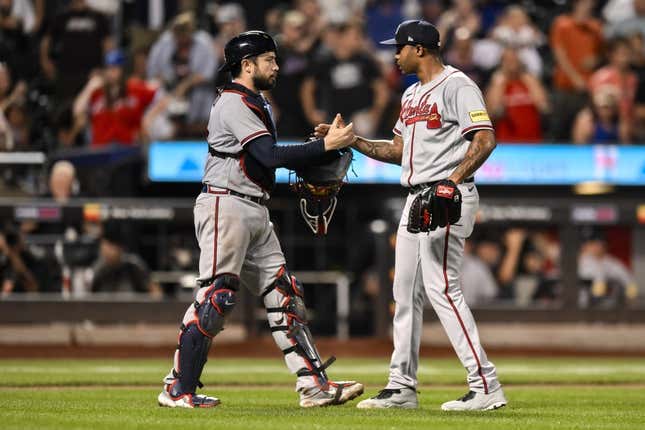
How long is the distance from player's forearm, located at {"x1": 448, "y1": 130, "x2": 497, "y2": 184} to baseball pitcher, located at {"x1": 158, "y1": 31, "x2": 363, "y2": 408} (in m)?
0.63

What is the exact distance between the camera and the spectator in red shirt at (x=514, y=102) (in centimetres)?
1565

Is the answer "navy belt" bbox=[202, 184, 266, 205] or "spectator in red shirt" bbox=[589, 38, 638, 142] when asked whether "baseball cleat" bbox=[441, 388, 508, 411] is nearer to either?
"navy belt" bbox=[202, 184, 266, 205]

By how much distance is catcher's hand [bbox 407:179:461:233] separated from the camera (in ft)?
22.2

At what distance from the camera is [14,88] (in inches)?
588

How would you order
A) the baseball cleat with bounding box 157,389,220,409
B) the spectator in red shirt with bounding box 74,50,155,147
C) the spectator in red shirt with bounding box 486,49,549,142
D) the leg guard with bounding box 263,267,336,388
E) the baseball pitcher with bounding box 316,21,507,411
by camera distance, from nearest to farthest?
1. the baseball pitcher with bounding box 316,21,507,411
2. the baseball cleat with bounding box 157,389,220,409
3. the leg guard with bounding box 263,267,336,388
4. the spectator in red shirt with bounding box 74,50,155,147
5. the spectator in red shirt with bounding box 486,49,549,142

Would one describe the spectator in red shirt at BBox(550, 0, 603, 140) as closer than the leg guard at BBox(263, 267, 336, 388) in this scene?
No

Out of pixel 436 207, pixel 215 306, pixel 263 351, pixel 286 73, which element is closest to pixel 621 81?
pixel 286 73

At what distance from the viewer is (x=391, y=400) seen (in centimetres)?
720

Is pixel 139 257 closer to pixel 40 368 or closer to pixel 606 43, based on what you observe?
pixel 40 368

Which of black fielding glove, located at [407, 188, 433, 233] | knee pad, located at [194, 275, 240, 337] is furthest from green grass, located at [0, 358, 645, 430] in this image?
black fielding glove, located at [407, 188, 433, 233]

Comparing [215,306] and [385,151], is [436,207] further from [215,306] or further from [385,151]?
[215,306]

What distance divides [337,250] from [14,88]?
4264 mm

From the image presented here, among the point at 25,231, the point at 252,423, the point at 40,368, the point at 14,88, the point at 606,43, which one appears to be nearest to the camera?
the point at 252,423

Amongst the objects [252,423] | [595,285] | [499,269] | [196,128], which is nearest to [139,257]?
[196,128]
